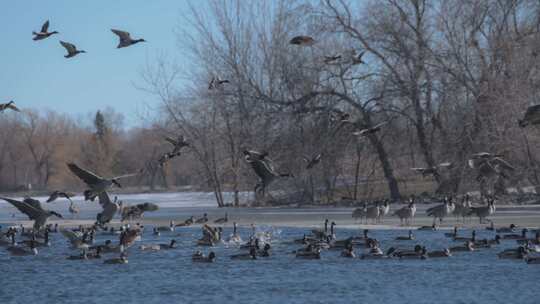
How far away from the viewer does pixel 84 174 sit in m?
15.6

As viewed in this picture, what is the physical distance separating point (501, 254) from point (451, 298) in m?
4.57

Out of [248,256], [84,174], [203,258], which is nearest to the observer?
[84,174]

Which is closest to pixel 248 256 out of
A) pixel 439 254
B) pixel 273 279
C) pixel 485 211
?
pixel 273 279

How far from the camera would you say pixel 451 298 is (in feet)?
48.2

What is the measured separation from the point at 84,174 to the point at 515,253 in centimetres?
857

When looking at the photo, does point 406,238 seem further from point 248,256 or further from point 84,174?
point 84,174

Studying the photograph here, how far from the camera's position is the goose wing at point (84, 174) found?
15.4 metres

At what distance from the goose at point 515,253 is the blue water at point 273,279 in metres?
0.29

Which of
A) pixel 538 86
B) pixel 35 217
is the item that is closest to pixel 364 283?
pixel 35 217

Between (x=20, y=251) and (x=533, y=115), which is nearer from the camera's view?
(x=533, y=115)

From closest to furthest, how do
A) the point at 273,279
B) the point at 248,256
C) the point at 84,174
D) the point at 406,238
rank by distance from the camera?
the point at 84,174 → the point at 273,279 → the point at 248,256 → the point at 406,238

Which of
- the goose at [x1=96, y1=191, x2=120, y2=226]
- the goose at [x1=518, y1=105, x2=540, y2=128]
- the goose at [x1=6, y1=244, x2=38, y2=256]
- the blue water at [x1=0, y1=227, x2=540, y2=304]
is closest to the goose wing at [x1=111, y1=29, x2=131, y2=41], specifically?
the goose at [x1=96, y1=191, x2=120, y2=226]

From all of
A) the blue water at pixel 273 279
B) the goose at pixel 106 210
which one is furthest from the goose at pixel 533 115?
the goose at pixel 106 210

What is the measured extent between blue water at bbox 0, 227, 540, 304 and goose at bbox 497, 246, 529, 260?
0.94ft
